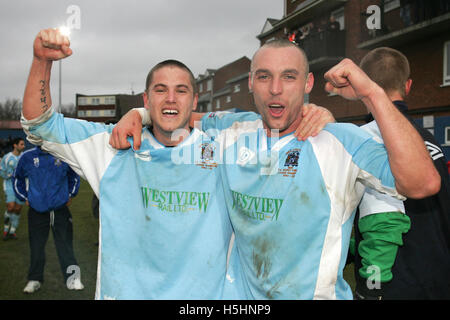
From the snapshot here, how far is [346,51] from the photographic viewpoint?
18.6 metres

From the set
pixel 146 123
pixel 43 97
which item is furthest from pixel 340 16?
pixel 43 97

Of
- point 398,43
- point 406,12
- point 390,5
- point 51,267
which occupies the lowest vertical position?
point 51,267

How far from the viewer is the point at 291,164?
2.19 metres

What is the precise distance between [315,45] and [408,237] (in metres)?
18.0

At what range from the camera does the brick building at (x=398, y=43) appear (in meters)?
14.2

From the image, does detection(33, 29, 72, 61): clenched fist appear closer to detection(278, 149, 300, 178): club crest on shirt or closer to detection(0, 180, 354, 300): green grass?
detection(278, 149, 300, 178): club crest on shirt

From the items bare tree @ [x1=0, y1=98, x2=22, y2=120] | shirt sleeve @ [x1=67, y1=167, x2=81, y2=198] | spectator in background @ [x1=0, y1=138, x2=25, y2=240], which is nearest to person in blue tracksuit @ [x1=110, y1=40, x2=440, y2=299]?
shirt sleeve @ [x1=67, y1=167, x2=81, y2=198]

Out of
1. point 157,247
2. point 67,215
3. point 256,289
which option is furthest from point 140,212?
point 67,215

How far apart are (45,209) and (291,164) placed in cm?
530

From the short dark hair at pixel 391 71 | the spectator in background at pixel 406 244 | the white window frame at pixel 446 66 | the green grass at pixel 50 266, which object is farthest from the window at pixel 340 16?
the spectator in background at pixel 406 244

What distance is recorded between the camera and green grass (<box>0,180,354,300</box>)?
5.74 meters

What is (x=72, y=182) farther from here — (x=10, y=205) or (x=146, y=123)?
(x=146, y=123)

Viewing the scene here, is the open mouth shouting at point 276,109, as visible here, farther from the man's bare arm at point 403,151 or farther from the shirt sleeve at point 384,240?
the shirt sleeve at point 384,240
